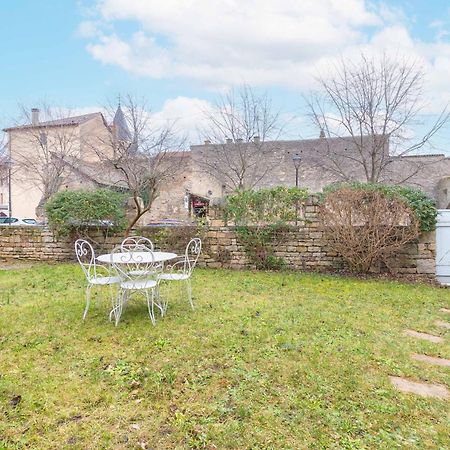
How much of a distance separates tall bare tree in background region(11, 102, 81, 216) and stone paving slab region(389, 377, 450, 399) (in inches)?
757

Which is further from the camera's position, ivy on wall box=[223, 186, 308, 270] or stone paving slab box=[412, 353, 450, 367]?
ivy on wall box=[223, 186, 308, 270]

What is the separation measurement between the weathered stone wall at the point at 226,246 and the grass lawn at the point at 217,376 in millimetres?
2288

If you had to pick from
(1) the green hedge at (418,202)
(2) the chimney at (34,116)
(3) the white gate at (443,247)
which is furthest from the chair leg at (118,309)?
(2) the chimney at (34,116)

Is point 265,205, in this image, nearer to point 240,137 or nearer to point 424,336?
point 424,336

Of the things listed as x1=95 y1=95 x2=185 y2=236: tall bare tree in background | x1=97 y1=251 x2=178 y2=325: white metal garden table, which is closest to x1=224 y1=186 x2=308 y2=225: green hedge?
x1=95 y1=95 x2=185 y2=236: tall bare tree in background

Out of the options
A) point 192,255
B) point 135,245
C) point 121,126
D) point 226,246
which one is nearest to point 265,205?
point 226,246

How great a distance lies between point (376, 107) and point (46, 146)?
17363 mm

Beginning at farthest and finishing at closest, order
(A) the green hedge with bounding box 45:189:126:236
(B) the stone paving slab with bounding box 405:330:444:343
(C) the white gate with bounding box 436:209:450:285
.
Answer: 1. (A) the green hedge with bounding box 45:189:126:236
2. (C) the white gate with bounding box 436:209:450:285
3. (B) the stone paving slab with bounding box 405:330:444:343

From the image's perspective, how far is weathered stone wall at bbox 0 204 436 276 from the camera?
23.1 feet

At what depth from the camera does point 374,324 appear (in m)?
4.11

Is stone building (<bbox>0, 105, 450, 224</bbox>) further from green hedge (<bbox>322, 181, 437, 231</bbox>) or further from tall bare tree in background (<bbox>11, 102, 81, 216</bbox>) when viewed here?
green hedge (<bbox>322, 181, 437, 231</bbox>)

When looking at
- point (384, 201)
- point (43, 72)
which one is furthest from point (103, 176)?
point (384, 201)

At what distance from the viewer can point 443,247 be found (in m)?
6.89

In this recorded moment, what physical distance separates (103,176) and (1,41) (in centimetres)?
863
